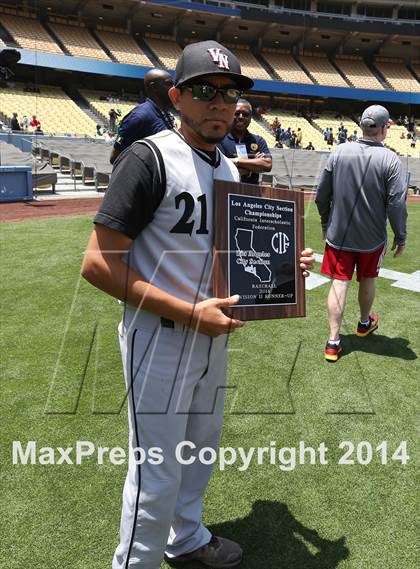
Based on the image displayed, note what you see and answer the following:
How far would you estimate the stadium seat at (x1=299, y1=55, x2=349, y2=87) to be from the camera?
151ft

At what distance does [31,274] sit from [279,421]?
4.46 m

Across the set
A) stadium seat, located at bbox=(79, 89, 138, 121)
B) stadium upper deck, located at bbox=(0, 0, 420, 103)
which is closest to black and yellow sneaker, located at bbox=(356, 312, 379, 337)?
stadium seat, located at bbox=(79, 89, 138, 121)

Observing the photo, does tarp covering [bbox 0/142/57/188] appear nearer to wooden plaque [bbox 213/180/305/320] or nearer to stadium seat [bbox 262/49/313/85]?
wooden plaque [bbox 213/180/305/320]

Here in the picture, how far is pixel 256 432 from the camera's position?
10.3ft

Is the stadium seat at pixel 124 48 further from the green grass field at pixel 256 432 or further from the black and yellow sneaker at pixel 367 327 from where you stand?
the black and yellow sneaker at pixel 367 327

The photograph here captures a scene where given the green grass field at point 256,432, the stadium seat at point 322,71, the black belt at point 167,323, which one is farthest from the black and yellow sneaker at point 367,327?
the stadium seat at point 322,71

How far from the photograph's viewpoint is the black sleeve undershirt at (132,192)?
151 centimetres

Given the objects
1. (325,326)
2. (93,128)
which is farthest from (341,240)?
(93,128)

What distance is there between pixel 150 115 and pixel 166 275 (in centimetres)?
229

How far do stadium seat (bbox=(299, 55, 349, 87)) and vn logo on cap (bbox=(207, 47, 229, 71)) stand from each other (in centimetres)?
4876

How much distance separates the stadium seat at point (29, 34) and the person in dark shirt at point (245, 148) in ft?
121

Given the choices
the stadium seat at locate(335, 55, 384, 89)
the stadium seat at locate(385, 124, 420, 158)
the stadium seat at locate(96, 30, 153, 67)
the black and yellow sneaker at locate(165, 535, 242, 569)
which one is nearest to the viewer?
the black and yellow sneaker at locate(165, 535, 242, 569)

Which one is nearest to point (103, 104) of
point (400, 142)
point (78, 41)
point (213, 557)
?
point (78, 41)

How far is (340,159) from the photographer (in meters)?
4.01
